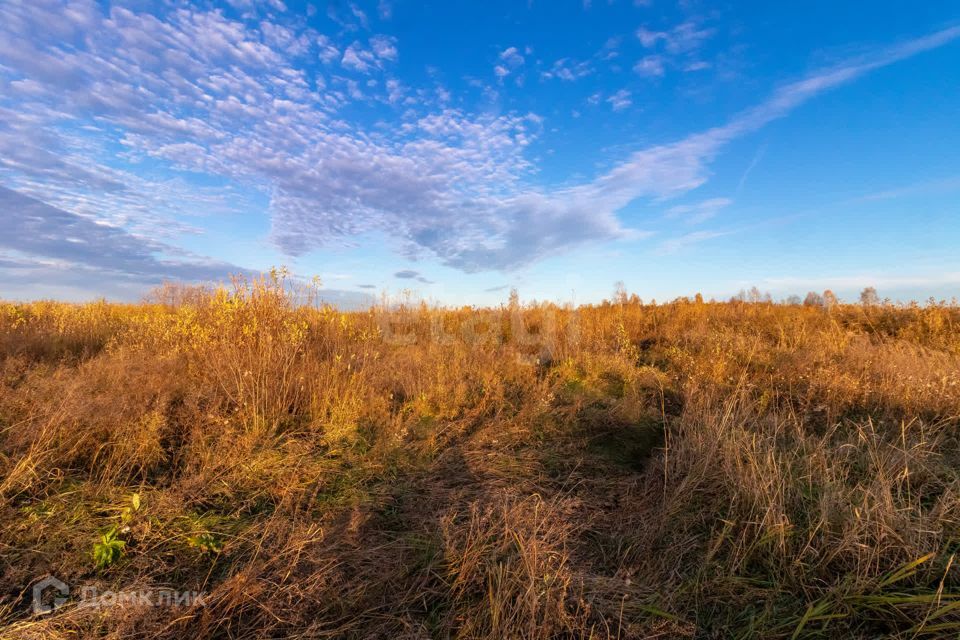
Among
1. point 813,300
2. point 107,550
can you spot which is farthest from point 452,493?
point 813,300

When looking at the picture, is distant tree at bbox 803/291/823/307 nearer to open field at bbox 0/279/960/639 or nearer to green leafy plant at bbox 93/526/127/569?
open field at bbox 0/279/960/639

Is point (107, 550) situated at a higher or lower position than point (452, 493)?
higher

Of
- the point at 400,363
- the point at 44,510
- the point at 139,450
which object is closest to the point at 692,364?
the point at 400,363

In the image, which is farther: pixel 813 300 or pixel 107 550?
pixel 813 300

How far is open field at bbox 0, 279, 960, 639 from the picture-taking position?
6.32 ft

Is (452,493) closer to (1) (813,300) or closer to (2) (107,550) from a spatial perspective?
(2) (107,550)

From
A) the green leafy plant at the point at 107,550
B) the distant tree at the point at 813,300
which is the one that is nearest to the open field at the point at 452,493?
the green leafy plant at the point at 107,550

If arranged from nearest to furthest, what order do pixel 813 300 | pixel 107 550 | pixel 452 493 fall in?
1. pixel 107 550
2. pixel 452 493
3. pixel 813 300

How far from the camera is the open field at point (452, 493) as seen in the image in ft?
6.32

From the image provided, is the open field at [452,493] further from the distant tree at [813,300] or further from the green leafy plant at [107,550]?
the distant tree at [813,300]

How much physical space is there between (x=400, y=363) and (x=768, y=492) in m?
4.56

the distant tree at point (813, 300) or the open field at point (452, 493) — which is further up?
the distant tree at point (813, 300)

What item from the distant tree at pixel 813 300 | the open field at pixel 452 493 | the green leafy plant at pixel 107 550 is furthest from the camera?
the distant tree at pixel 813 300

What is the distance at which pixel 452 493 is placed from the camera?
3.18 metres
